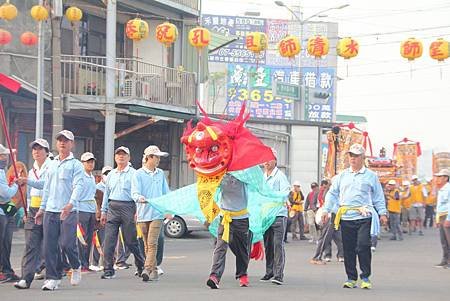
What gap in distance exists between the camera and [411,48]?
23344 mm

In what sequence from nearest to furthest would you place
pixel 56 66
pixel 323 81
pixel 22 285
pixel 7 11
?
pixel 22 285
pixel 56 66
pixel 7 11
pixel 323 81

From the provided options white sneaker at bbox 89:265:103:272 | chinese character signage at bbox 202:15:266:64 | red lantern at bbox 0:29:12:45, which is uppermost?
chinese character signage at bbox 202:15:266:64

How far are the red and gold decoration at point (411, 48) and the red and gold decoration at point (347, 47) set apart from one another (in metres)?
1.38

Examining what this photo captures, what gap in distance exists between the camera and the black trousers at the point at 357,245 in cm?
1170

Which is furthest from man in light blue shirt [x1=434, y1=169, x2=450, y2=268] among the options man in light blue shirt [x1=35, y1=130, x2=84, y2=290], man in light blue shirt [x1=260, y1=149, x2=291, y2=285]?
man in light blue shirt [x1=35, y1=130, x2=84, y2=290]

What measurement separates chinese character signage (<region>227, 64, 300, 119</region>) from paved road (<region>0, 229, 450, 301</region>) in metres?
34.0

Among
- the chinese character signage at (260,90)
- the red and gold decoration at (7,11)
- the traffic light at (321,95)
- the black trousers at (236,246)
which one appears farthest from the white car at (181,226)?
the traffic light at (321,95)

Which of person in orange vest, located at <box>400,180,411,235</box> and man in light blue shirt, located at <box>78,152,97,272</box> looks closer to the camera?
man in light blue shirt, located at <box>78,152,97,272</box>

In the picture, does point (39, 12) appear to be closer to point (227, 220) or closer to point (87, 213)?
point (87, 213)

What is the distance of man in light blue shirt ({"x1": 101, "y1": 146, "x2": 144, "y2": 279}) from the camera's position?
1255 centimetres

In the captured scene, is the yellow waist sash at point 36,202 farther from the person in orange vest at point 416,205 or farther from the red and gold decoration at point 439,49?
the person in orange vest at point 416,205

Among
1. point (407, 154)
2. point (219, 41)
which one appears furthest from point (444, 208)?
point (219, 41)

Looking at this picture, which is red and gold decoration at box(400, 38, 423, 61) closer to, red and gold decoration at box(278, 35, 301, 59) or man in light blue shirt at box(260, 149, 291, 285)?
red and gold decoration at box(278, 35, 301, 59)

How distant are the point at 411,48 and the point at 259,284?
1284cm
